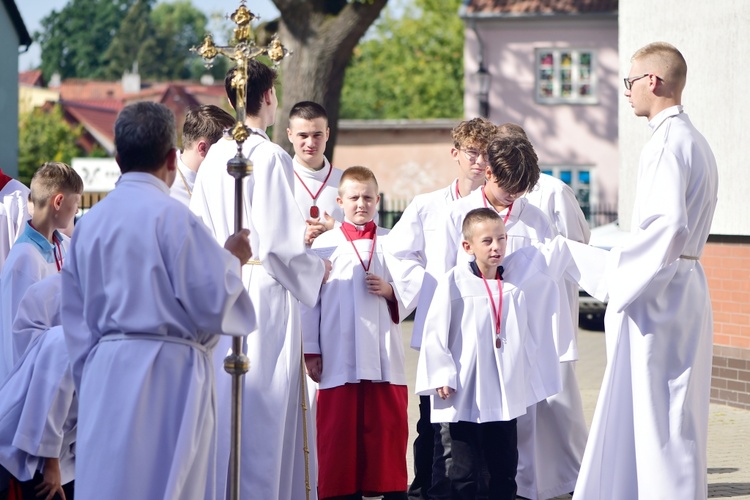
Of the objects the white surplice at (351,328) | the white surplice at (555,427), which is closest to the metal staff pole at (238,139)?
the white surplice at (351,328)

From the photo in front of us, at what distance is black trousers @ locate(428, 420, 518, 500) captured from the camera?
Answer: 6.71 metres

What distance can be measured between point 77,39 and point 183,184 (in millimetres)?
126658

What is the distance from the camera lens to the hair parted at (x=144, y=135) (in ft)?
15.7

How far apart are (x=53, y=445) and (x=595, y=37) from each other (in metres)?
34.9

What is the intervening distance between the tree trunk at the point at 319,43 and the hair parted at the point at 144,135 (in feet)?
50.7

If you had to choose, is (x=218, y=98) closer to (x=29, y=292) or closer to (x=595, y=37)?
(x=595, y=37)

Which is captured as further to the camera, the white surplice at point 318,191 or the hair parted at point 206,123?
the white surplice at point 318,191

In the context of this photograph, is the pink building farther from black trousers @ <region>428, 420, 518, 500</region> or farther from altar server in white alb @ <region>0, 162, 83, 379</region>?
altar server in white alb @ <region>0, 162, 83, 379</region>

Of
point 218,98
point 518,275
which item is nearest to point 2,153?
point 518,275

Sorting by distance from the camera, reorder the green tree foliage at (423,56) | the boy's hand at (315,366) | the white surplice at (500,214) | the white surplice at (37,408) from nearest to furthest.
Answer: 1. the white surplice at (37,408)
2. the white surplice at (500,214)
3. the boy's hand at (315,366)
4. the green tree foliage at (423,56)

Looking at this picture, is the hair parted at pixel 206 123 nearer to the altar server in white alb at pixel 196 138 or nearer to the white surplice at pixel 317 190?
the altar server in white alb at pixel 196 138

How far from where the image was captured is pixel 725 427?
1000 centimetres

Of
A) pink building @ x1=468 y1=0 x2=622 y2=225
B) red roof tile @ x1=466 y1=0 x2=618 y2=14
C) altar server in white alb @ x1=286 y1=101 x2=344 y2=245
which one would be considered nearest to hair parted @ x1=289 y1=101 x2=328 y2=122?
altar server in white alb @ x1=286 y1=101 x2=344 y2=245

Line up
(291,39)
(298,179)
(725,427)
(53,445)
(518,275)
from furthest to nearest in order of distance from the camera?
(291,39)
(725,427)
(298,179)
(518,275)
(53,445)
